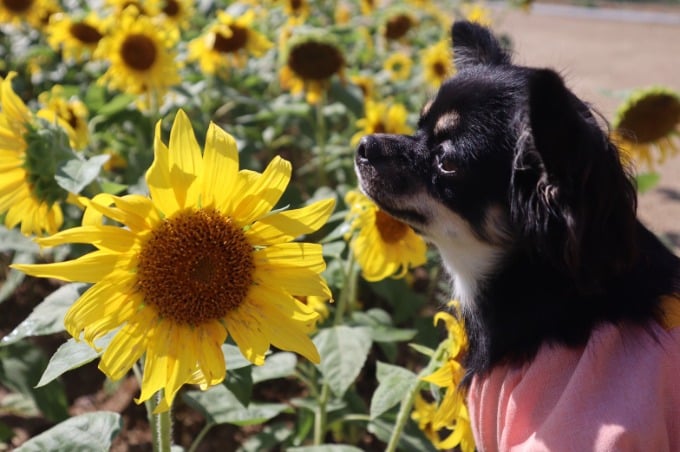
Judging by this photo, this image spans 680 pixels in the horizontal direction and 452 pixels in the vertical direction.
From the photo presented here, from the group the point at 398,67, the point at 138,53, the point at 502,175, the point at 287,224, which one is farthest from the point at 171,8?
the point at 287,224

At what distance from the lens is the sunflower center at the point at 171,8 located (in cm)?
362

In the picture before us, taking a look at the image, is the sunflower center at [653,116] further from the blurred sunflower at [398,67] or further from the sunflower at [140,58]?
the sunflower at [140,58]

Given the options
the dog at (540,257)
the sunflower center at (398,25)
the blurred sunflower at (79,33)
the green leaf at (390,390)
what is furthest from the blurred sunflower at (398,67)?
the green leaf at (390,390)

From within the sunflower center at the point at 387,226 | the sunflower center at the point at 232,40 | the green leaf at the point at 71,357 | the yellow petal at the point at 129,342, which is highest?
the yellow petal at the point at 129,342

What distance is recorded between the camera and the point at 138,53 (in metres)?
2.84

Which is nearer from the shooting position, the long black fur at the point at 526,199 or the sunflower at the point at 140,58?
the long black fur at the point at 526,199

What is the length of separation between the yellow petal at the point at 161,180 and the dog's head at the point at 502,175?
0.62 metres

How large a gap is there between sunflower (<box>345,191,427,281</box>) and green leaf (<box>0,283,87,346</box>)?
776mm

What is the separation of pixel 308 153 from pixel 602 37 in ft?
22.3

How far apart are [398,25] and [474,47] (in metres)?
2.73

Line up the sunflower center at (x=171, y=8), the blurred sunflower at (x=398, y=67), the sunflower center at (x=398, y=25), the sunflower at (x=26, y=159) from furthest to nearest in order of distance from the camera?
1. the sunflower center at (x=398, y=25)
2. the blurred sunflower at (x=398, y=67)
3. the sunflower center at (x=171, y=8)
4. the sunflower at (x=26, y=159)

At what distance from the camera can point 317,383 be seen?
7.88 ft

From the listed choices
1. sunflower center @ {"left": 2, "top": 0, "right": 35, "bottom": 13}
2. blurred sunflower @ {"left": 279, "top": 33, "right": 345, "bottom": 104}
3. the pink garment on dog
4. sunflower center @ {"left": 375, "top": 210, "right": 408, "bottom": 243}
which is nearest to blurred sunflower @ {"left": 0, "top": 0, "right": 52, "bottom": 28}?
sunflower center @ {"left": 2, "top": 0, "right": 35, "bottom": 13}

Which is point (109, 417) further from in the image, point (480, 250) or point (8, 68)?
point (8, 68)
